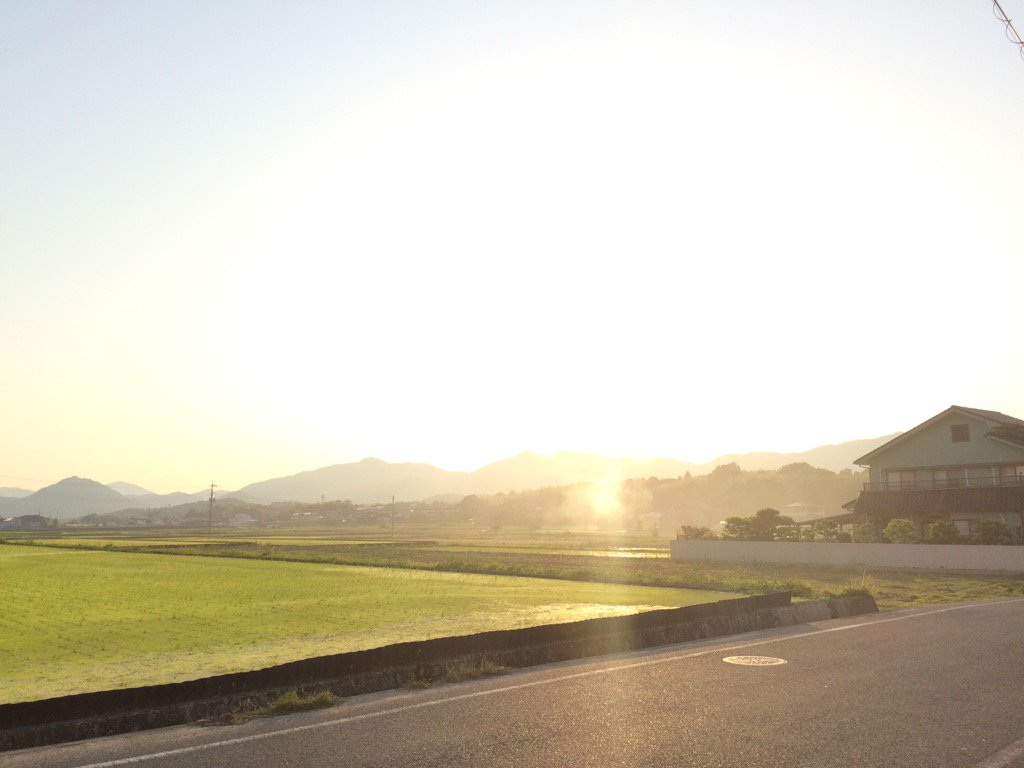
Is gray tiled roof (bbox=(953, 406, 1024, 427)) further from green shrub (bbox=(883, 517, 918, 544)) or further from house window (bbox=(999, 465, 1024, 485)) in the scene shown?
green shrub (bbox=(883, 517, 918, 544))

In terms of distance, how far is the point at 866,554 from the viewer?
46938mm

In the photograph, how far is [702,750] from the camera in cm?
793

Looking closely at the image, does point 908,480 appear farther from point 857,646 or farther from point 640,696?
point 640,696

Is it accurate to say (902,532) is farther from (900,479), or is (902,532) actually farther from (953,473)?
(900,479)

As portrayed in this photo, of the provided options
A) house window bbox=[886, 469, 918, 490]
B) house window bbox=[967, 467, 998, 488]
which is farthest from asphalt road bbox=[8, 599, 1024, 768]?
house window bbox=[886, 469, 918, 490]

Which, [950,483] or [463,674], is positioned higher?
[950,483]

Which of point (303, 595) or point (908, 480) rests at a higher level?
point (908, 480)

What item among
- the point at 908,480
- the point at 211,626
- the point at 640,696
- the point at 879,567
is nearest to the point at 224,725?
the point at 640,696

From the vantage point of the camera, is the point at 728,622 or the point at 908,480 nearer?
the point at 728,622

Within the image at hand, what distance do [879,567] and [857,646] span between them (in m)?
34.1

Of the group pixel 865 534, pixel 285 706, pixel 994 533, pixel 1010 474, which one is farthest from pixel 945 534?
pixel 285 706

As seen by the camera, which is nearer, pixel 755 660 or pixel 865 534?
pixel 755 660

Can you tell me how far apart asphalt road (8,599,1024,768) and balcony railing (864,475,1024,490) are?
145 feet

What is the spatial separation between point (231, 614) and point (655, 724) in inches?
645
